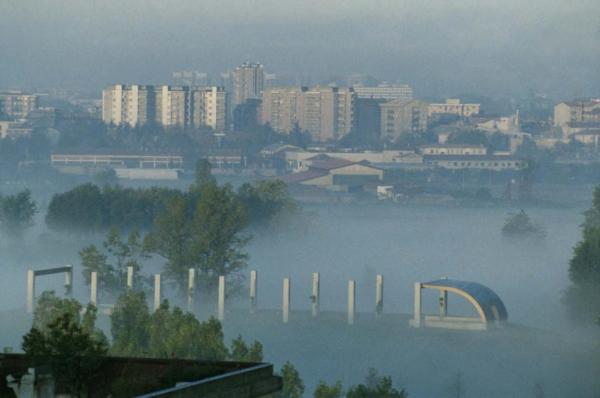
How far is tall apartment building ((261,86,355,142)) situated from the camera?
131125 millimetres

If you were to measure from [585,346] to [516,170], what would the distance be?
87901 millimetres

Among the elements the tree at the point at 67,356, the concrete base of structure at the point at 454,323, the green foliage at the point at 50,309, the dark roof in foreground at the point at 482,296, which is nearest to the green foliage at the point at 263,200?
the dark roof in foreground at the point at 482,296

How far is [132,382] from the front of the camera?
1395 cm

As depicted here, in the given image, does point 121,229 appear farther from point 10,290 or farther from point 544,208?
point 544,208

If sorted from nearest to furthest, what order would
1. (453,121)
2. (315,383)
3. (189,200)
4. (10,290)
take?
1. (315,383)
2. (189,200)
3. (10,290)
4. (453,121)

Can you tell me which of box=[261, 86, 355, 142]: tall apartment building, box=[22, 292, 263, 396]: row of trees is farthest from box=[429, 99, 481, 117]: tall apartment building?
box=[22, 292, 263, 396]: row of trees

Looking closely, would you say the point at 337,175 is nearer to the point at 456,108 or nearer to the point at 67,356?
the point at 456,108

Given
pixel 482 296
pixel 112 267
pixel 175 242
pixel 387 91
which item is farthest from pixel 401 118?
pixel 482 296

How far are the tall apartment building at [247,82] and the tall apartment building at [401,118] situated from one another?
11950mm

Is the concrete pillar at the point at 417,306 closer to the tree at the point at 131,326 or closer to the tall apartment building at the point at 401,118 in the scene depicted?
the tree at the point at 131,326

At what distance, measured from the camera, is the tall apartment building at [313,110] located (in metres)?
131

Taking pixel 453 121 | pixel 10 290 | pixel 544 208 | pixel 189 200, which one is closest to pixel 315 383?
pixel 189 200

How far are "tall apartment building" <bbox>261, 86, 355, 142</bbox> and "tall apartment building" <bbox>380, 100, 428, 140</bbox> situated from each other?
9.22 feet

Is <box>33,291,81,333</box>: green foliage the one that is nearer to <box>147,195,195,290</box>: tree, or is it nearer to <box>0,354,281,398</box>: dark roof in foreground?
<box>0,354,281,398</box>: dark roof in foreground
